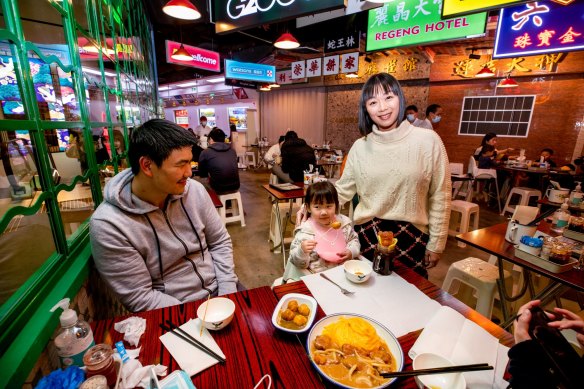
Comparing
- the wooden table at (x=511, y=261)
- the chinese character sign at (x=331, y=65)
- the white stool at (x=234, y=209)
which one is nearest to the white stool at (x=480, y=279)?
the wooden table at (x=511, y=261)

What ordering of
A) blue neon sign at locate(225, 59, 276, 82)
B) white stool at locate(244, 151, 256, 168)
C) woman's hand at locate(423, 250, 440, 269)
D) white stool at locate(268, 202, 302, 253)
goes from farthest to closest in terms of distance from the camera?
white stool at locate(244, 151, 256, 168) < blue neon sign at locate(225, 59, 276, 82) < white stool at locate(268, 202, 302, 253) < woman's hand at locate(423, 250, 440, 269)

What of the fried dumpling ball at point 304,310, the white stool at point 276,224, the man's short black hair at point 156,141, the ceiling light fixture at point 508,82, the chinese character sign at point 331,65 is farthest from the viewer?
the chinese character sign at point 331,65

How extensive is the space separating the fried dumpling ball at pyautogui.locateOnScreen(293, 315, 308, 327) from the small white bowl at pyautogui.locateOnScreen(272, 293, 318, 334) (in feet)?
0.04

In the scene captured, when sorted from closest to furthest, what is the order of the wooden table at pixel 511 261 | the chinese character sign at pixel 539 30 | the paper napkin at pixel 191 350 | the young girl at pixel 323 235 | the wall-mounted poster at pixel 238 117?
the paper napkin at pixel 191 350 < the wooden table at pixel 511 261 < the young girl at pixel 323 235 < the chinese character sign at pixel 539 30 < the wall-mounted poster at pixel 238 117

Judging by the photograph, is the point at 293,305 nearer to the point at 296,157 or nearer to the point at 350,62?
the point at 296,157

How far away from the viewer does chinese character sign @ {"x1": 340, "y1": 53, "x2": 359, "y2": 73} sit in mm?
7552

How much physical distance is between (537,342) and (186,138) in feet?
5.32

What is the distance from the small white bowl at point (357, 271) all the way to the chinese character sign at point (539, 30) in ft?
17.8

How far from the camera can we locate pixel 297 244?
201 cm

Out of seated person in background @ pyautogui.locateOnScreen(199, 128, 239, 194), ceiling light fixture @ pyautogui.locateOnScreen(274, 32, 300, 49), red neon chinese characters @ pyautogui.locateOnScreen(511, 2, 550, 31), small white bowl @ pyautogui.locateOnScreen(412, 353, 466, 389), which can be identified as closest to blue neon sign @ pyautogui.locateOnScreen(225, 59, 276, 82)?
ceiling light fixture @ pyautogui.locateOnScreen(274, 32, 300, 49)

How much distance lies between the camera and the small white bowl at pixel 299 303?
1078 millimetres

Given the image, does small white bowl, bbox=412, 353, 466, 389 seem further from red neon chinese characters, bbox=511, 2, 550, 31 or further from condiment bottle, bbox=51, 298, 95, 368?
red neon chinese characters, bbox=511, 2, 550, 31

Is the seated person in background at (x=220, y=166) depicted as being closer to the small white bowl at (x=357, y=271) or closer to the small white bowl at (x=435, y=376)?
the small white bowl at (x=357, y=271)

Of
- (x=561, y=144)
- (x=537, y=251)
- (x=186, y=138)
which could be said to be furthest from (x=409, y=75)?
(x=186, y=138)
